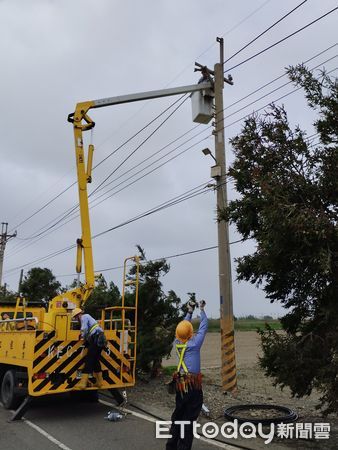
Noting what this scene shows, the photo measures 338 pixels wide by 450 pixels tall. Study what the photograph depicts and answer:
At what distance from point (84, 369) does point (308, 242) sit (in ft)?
17.3

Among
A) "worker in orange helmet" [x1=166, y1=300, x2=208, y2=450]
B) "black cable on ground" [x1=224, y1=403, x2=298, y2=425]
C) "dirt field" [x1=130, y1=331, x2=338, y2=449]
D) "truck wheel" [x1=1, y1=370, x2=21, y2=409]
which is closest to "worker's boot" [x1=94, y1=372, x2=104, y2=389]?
"dirt field" [x1=130, y1=331, x2=338, y2=449]

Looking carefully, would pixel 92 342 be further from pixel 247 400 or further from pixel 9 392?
pixel 247 400

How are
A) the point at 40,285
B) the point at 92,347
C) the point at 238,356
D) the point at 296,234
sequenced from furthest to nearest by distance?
the point at 238,356
the point at 40,285
the point at 92,347
the point at 296,234

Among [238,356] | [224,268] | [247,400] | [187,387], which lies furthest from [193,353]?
[238,356]

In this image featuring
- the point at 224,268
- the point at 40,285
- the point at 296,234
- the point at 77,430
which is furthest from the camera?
the point at 40,285

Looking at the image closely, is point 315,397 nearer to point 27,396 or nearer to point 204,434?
point 204,434

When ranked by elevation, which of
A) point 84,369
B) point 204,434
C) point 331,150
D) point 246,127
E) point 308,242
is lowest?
point 204,434

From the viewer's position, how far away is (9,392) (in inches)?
385

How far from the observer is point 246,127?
24.3 feet

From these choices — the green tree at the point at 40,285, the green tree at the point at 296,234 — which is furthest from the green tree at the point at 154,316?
the green tree at the point at 40,285

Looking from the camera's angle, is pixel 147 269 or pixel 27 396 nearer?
pixel 27 396

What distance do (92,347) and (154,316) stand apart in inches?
170

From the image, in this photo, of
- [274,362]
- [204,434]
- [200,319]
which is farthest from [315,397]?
[200,319]

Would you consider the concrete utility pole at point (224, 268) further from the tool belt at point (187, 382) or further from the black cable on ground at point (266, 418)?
the tool belt at point (187, 382)
